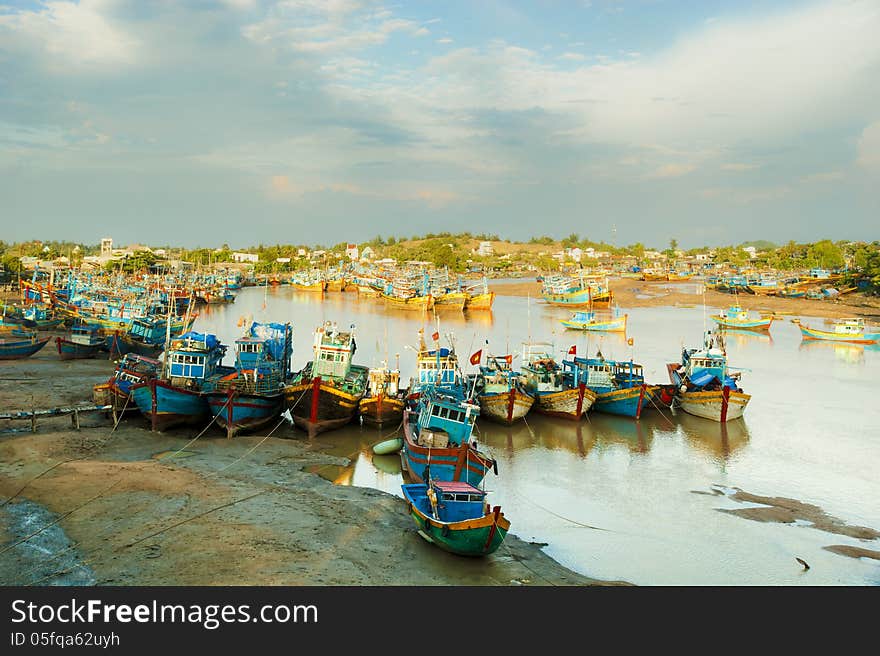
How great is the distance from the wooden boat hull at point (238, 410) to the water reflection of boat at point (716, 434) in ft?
48.3

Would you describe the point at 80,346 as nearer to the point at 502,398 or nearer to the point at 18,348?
the point at 18,348

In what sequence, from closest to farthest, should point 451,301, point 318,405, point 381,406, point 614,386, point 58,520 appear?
point 58,520
point 318,405
point 381,406
point 614,386
point 451,301

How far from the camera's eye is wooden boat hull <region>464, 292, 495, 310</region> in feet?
247

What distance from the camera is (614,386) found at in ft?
89.2

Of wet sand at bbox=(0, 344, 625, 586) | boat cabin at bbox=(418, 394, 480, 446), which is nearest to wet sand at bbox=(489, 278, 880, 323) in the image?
boat cabin at bbox=(418, 394, 480, 446)

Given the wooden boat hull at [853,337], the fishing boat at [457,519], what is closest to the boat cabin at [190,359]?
the fishing boat at [457,519]

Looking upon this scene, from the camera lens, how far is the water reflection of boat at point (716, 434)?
76.5ft

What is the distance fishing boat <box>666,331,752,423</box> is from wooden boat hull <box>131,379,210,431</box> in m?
18.1

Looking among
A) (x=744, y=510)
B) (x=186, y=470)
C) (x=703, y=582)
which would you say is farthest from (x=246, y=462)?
(x=744, y=510)

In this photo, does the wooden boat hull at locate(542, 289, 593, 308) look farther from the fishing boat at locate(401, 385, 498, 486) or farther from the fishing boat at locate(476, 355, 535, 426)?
the fishing boat at locate(401, 385, 498, 486)

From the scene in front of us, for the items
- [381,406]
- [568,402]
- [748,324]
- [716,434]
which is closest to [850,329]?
[748,324]

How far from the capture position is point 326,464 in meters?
19.8

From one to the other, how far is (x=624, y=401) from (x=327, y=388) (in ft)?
37.4
